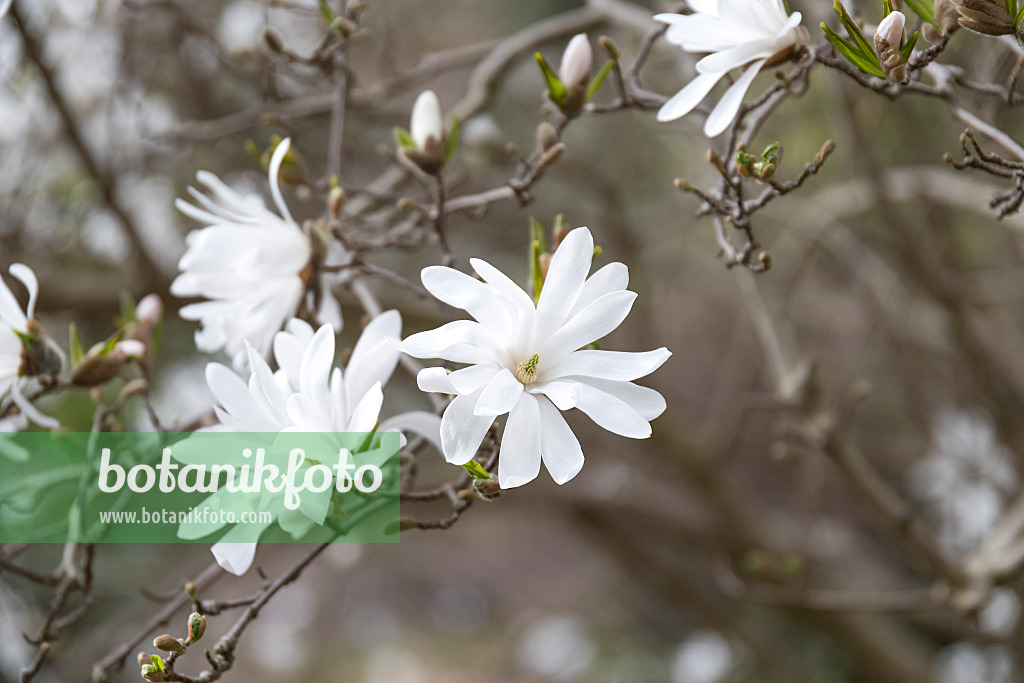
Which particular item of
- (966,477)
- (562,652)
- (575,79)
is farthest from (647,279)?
(562,652)

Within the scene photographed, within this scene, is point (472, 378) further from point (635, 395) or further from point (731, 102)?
point (731, 102)

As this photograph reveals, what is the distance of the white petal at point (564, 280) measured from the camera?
0.53 metres

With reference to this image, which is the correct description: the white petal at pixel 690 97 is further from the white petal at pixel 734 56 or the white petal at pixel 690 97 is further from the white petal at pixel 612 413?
the white petal at pixel 612 413

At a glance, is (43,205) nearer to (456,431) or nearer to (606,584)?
(456,431)

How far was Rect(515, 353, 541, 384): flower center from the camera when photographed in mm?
542

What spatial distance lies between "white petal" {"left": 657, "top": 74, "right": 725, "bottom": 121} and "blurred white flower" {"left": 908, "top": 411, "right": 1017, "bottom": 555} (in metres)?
1.53

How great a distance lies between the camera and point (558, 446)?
54 centimetres

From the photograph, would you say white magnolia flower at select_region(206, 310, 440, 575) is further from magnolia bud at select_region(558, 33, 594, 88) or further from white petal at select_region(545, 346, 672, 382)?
magnolia bud at select_region(558, 33, 594, 88)

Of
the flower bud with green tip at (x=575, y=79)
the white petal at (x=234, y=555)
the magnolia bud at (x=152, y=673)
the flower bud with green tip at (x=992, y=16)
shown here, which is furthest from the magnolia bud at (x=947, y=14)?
the magnolia bud at (x=152, y=673)

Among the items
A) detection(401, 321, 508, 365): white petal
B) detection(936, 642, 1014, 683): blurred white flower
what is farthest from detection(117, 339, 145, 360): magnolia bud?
detection(936, 642, 1014, 683): blurred white flower

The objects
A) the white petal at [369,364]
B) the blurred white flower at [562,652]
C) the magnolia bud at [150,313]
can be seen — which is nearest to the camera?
the white petal at [369,364]

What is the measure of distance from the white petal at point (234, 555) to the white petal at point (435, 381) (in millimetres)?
215

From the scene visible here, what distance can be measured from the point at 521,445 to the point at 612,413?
71 millimetres

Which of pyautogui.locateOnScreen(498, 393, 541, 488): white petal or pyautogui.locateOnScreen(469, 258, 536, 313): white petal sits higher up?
pyautogui.locateOnScreen(469, 258, 536, 313): white petal
